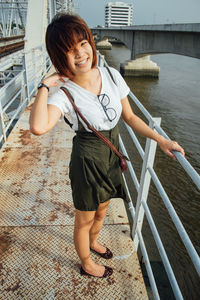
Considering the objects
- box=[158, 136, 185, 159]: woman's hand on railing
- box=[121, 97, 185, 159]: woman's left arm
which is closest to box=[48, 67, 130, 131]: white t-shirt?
box=[121, 97, 185, 159]: woman's left arm

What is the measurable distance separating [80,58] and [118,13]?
429ft

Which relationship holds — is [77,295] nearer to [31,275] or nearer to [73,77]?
[31,275]

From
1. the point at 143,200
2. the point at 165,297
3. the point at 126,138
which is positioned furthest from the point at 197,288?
the point at 126,138

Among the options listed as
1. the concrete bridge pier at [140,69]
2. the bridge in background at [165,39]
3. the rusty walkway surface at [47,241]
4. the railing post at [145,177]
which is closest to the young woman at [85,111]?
the railing post at [145,177]

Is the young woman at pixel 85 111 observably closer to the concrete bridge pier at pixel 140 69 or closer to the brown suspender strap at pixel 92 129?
the brown suspender strap at pixel 92 129

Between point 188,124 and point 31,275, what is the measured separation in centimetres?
954

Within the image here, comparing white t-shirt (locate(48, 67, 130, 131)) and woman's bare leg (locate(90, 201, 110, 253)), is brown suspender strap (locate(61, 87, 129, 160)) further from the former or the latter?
woman's bare leg (locate(90, 201, 110, 253))

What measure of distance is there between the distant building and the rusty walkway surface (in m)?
124

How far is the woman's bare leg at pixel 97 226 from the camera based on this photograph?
1.64 meters

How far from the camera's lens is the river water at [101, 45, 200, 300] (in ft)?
12.6

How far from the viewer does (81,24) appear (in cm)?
115

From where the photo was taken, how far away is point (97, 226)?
1.76 meters

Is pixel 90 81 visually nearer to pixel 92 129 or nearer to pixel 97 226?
pixel 92 129

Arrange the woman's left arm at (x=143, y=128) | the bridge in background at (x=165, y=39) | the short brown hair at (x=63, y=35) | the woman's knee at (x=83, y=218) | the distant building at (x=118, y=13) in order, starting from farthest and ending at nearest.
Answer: the distant building at (x=118, y=13)
the bridge in background at (x=165, y=39)
the woman's knee at (x=83, y=218)
the woman's left arm at (x=143, y=128)
the short brown hair at (x=63, y=35)
